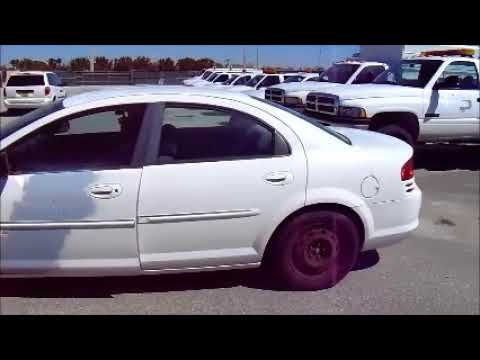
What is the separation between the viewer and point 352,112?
25.0ft

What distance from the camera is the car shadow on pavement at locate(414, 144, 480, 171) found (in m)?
8.20

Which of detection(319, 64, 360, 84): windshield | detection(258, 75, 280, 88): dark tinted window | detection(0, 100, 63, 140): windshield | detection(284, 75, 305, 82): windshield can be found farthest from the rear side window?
detection(0, 100, 63, 140): windshield

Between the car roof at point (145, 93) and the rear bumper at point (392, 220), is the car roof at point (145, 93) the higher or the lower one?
the higher one

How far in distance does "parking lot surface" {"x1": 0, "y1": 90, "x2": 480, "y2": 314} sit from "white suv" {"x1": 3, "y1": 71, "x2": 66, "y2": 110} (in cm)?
1377

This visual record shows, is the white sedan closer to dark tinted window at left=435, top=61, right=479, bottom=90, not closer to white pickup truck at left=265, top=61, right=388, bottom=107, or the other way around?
dark tinted window at left=435, top=61, right=479, bottom=90

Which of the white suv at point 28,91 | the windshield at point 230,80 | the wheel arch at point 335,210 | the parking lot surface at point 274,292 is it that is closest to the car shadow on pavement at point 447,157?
the parking lot surface at point 274,292

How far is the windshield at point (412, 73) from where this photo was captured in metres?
8.37

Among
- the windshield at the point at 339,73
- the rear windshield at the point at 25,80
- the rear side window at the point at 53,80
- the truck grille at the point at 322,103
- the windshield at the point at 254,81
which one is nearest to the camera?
the truck grille at the point at 322,103

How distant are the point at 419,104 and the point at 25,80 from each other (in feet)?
45.0

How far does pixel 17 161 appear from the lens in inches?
125

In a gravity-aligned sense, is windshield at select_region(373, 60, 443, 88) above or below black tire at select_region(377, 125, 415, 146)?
above

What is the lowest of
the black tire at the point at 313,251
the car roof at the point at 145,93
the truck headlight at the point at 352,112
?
the black tire at the point at 313,251

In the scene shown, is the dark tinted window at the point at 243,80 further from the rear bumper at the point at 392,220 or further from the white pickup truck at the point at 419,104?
the rear bumper at the point at 392,220

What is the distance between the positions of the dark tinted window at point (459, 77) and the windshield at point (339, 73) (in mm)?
3490
